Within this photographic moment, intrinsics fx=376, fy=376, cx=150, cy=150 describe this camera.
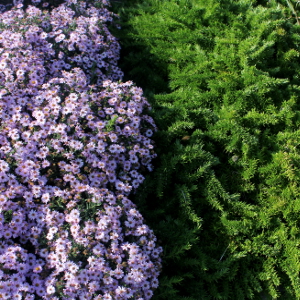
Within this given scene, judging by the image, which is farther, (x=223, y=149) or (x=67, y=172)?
A: (x=223, y=149)

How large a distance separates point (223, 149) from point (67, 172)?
1.30 metres

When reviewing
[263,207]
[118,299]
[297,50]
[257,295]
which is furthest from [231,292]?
[297,50]

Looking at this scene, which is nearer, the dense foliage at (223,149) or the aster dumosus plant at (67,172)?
the aster dumosus plant at (67,172)

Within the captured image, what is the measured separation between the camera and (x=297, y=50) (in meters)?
3.70

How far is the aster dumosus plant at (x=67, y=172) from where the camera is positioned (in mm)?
2066

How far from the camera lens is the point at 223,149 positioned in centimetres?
307

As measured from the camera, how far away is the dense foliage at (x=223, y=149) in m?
2.61

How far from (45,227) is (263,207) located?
62.5 inches

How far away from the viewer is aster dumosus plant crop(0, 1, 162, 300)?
207cm

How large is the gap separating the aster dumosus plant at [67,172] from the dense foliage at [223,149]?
0.26 m

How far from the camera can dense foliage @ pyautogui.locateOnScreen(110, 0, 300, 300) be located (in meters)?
2.61

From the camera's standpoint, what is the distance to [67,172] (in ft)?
8.14

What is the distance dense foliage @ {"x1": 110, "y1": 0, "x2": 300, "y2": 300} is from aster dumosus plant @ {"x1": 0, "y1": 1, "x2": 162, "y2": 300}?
255 mm

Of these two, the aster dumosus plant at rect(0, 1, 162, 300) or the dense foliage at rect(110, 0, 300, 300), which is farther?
the dense foliage at rect(110, 0, 300, 300)
